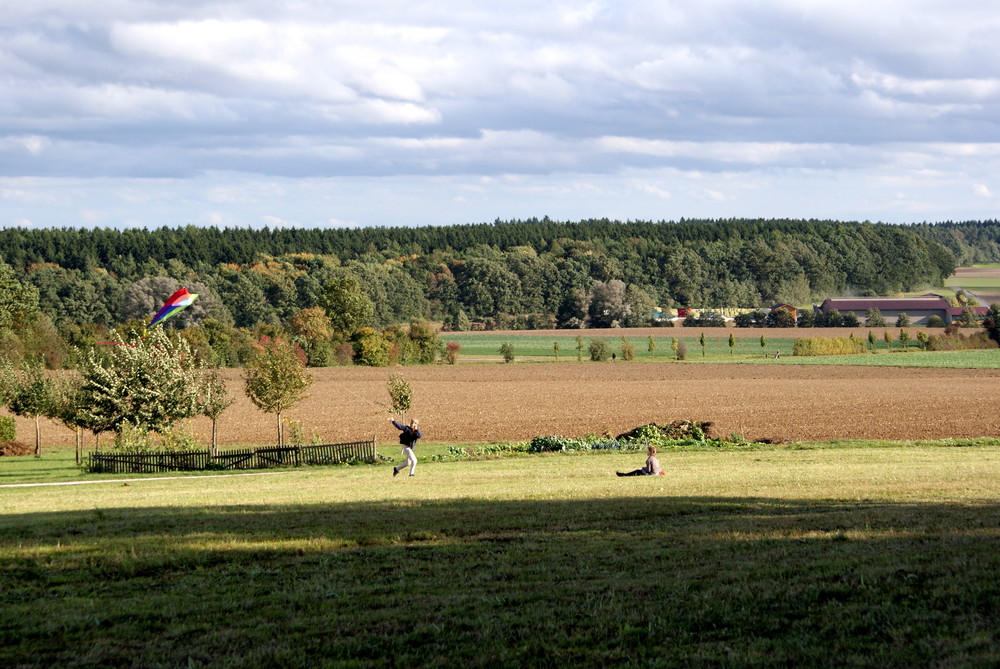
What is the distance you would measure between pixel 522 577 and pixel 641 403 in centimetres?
4958

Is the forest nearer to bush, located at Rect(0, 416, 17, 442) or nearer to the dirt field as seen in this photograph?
the dirt field

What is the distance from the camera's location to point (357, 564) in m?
12.8

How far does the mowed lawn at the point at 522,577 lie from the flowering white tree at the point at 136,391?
58.6 feet

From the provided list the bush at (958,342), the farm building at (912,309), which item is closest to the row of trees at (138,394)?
the bush at (958,342)

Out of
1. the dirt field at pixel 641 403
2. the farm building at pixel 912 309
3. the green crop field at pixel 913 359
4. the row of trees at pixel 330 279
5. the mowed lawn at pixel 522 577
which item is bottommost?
the dirt field at pixel 641 403

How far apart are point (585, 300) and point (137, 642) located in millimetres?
155475

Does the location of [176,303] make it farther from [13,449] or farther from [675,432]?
[675,432]

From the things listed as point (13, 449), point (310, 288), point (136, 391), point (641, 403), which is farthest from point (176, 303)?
point (310, 288)

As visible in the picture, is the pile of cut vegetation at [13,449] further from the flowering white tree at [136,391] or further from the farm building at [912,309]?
the farm building at [912,309]

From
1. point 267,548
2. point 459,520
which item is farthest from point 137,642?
point 459,520

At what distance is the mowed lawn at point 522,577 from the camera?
8305 millimetres

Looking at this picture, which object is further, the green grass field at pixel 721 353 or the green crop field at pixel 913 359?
the green grass field at pixel 721 353

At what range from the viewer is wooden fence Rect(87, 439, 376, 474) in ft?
114

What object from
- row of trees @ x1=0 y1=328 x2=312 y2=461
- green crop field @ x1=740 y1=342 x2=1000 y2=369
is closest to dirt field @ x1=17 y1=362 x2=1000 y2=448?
green crop field @ x1=740 y1=342 x2=1000 y2=369
